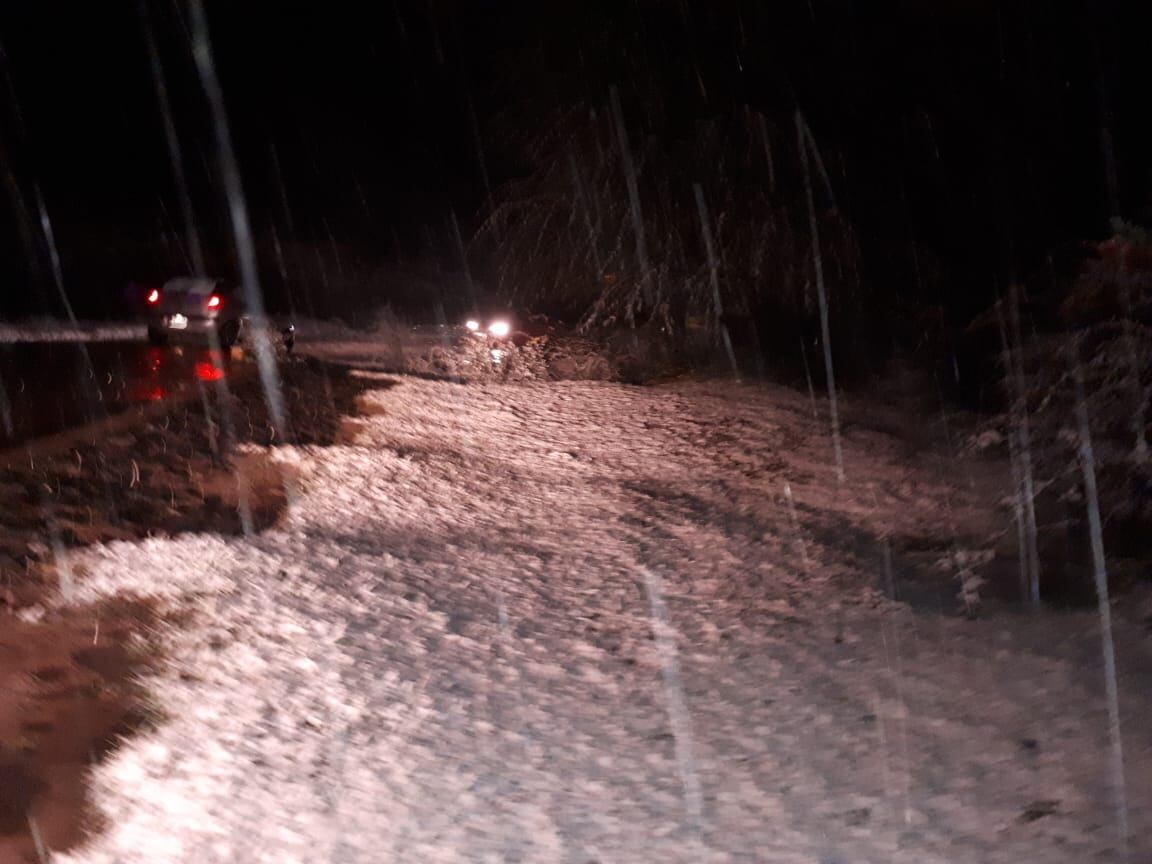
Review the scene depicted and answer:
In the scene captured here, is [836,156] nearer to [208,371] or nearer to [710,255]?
[710,255]

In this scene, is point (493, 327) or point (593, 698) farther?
point (493, 327)

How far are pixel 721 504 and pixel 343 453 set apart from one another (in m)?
4.29

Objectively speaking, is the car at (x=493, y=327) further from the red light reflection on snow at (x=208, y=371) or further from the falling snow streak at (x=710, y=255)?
the red light reflection on snow at (x=208, y=371)

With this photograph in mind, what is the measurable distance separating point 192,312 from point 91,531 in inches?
417

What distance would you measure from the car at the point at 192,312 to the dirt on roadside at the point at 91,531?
11.8ft

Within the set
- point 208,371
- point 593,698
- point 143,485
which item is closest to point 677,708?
point 593,698

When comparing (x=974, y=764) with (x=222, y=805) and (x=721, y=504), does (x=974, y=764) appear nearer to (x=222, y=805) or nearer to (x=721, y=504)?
(x=222, y=805)

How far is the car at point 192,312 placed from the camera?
18.3 m

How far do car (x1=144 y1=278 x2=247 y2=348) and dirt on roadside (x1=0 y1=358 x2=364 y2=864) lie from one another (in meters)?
3.61

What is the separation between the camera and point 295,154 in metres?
47.4

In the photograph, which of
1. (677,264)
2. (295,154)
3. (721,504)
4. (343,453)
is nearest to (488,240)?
(677,264)

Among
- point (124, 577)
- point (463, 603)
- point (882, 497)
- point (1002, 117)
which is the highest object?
point (1002, 117)

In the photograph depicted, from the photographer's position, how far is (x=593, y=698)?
6191mm

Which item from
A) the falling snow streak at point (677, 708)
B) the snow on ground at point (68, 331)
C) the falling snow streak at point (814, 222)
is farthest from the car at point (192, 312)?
the falling snow streak at point (677, 708)
